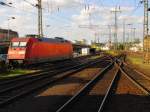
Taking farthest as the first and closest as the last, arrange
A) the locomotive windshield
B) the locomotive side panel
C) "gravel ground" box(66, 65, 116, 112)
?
the locomotive side panel, the locomotive windshield, "gravel ground" box(66, 65, 116, 112)

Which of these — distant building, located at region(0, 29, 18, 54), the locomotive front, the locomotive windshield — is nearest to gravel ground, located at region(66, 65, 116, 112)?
the locomotive front

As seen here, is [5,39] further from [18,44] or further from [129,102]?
[129,102]

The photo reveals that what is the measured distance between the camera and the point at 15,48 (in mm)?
37781

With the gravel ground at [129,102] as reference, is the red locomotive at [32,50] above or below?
above

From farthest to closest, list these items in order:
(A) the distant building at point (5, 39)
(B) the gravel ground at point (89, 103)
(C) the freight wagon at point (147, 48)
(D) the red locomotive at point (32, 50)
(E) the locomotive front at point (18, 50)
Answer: (A) the distant building at point (5, 39)
(C) the freight wagon at point (147, 48)
(D) the red locomotive at point (32, 50)
(E) the locomotive front at point (18, 50)
(B) the gravel ground at point (89, 103)

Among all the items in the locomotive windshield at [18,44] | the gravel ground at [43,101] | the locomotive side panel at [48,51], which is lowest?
the gravel ground at [43,101]

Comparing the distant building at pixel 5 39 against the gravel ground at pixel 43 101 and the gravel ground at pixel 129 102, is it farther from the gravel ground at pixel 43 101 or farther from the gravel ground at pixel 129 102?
the gravel ground at pixel 129 102

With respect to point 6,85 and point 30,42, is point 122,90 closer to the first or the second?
point 6,85

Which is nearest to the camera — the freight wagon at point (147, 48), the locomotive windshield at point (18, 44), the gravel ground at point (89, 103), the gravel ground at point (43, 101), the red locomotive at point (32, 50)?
the gravel ground at point (89, 103)

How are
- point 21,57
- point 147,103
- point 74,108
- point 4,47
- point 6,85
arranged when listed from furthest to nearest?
point 4,47 < point 21,57 < point 6,85 < point 147,103 < point 74,108

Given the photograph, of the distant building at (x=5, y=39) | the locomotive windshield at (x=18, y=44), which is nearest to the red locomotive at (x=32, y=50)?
the locomotive windshield at (x=18, y=44)

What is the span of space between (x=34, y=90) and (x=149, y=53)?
30.1m

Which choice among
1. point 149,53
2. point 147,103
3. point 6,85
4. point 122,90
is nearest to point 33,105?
point 147,103

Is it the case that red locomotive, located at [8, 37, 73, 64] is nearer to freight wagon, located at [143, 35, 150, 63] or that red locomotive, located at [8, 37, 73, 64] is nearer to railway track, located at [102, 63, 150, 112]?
freight wagon, located at [143, 35, 150, 63]
